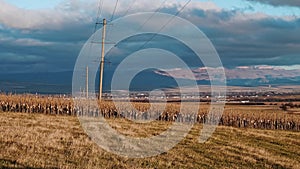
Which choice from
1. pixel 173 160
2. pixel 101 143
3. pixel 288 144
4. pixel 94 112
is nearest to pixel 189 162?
pixel 173 160

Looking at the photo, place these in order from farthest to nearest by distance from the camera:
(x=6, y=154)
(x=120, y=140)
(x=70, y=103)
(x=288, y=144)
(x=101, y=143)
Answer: (x=70, y=103)
(x=288, y=144)
(x=120, y=140)
(x=101, y=143)
(x=6, y=154)

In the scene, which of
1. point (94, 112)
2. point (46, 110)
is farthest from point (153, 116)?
point (46, 110)

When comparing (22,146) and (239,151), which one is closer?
(22,146)

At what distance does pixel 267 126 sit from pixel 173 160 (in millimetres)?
40007

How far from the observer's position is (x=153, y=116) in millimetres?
57219

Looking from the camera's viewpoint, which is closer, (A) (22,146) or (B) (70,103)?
(A) (22,146)

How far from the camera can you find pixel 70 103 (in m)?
53.8

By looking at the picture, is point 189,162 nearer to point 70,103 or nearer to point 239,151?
point 239,151

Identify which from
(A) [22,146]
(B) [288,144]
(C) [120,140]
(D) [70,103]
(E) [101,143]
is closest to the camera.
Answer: (A) [22,146]

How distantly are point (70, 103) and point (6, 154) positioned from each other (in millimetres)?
39401

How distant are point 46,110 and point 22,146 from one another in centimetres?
3789

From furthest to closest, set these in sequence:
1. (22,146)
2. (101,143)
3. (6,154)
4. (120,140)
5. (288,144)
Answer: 1. (288,144)
2. (120,140)
3. (101,143)
4. (22,146)
5. (6,154)

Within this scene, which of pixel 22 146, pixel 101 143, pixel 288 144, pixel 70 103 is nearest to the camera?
pixel 22 146

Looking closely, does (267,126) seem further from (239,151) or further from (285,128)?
(239,151)
